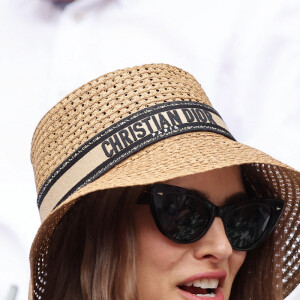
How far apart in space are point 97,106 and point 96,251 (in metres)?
0.32

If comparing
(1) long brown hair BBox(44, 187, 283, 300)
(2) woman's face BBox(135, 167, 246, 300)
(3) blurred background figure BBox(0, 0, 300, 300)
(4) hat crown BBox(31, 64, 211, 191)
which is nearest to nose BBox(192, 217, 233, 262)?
(2) woman's face BBox(135, 167, 246, 300)

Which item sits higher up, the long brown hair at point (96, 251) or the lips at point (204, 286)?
the long brown hair at point (96, 251)

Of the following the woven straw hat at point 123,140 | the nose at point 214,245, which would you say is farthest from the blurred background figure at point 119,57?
the nose at point 214,245

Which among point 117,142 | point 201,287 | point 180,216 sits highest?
point 117,142

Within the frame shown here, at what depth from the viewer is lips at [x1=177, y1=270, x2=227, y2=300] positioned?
3.61 ft

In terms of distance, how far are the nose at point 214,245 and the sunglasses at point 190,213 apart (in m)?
0.02

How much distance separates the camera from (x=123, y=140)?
3.59 feet

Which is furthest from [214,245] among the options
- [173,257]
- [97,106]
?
[97,106]

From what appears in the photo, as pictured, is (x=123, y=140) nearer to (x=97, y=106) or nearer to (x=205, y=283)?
(x=97, y=106)

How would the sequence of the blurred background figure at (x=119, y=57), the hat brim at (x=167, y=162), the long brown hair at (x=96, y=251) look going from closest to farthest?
the hat brim at (x=167, y=162) → the long brown hair at (x=96, y=251) → the blurred background figure at (x=119, y=57)

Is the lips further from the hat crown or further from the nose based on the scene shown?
the hat crown

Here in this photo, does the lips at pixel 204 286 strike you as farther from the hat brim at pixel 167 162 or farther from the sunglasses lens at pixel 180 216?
the hat brim at pixel 167 162

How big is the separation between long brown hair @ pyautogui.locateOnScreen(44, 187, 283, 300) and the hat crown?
13 centimetres

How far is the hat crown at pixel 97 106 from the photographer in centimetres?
114
